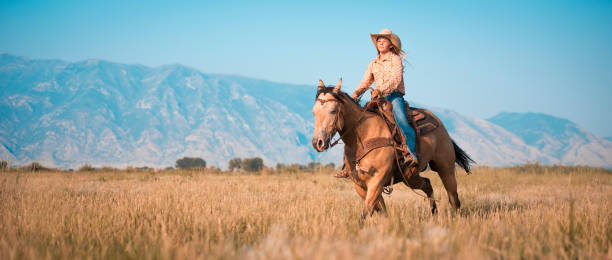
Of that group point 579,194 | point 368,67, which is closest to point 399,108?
point 368,67

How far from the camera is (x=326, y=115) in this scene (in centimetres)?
487

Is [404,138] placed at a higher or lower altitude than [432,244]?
higher

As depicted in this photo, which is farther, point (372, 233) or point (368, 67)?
point (368, 67)

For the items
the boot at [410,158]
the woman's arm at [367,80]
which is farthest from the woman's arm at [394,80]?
the boot at [410,158]

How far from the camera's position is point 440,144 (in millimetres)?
6719

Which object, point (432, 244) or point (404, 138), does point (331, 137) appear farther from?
point (432, 244)

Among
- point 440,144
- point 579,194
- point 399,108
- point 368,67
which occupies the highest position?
point 368,67

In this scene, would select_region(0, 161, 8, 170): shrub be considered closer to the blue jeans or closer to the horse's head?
the horse's head

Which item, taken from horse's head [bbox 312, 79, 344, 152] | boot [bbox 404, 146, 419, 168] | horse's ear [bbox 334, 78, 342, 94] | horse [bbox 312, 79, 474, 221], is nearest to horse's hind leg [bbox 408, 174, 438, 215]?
horse [bbox 312, 79, 474, 221]

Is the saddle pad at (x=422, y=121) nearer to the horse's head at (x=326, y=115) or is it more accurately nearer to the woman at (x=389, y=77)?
the woman at (x=389, y=77)

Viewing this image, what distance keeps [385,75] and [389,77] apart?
0.31 ft

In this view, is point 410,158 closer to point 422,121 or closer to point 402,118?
point 402,118

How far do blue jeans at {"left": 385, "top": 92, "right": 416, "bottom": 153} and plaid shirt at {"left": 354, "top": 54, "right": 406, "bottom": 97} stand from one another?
0.11 metres

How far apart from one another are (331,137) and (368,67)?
6.20 ft
